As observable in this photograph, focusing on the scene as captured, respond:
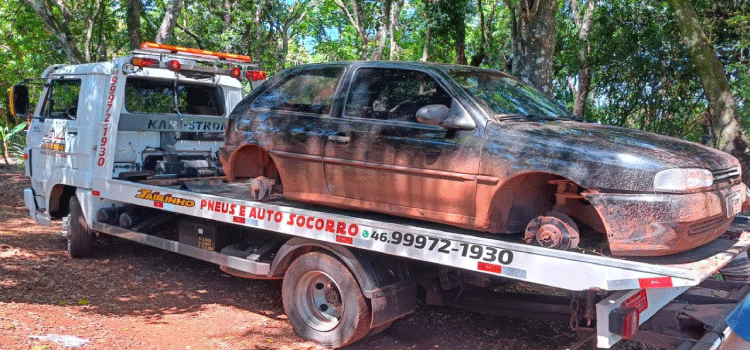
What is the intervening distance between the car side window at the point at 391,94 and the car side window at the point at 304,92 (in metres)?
0.26

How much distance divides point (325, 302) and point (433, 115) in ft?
6.34

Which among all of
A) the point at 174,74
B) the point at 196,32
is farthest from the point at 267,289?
the point at 196,32

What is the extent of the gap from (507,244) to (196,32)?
51.7 feet

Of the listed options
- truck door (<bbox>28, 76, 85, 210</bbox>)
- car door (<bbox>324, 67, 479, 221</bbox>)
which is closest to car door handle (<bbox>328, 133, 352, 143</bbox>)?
car door (<bbox>324, 67, 479, 221</bbox>)

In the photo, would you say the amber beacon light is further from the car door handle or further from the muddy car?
the car door handle

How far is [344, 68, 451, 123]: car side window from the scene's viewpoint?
4973 mm

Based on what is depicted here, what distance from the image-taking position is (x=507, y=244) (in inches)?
161

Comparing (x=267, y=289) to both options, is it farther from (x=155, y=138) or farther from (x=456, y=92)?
(x=456, y=92)

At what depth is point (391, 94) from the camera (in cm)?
516

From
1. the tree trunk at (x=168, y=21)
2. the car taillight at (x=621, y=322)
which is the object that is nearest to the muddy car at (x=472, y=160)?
the car taillight at (x=621, y=322)

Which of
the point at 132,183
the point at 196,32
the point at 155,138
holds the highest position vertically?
the point at 196,32

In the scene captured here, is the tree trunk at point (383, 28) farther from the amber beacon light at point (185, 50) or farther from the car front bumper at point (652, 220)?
the car front bumper at point (652, 220)

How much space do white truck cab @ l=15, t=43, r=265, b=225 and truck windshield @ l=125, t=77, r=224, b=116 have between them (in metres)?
0.01

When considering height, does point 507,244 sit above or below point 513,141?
below
